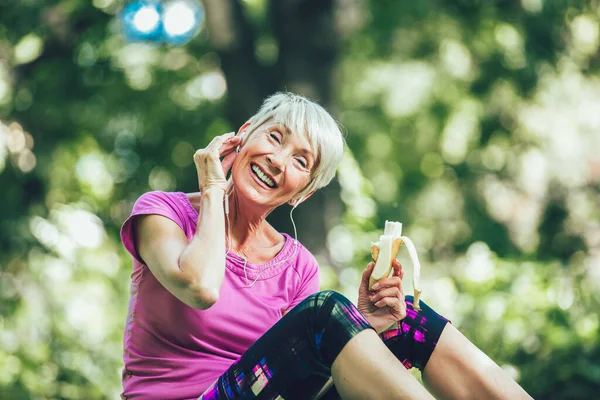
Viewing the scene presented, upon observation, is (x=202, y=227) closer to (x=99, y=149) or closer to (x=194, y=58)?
(x=99, y=149)

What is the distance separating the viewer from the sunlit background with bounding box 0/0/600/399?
179 inches

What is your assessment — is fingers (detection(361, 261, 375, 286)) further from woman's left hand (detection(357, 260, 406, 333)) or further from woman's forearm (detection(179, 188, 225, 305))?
woman's forearm (detection(179, 188, 225, 305))

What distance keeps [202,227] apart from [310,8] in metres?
4.31

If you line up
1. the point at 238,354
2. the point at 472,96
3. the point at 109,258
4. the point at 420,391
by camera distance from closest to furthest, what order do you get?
1. the point at 420,391
2. the point at 238,354
3. the point at 109,258
4. the point at 472,96

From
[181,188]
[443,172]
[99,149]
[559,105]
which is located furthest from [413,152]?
[99,149]

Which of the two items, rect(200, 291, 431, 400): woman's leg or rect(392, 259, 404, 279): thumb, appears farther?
rect(392, 259, 404, 279): thumb

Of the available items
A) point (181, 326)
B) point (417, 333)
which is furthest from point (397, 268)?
point (181, 326)

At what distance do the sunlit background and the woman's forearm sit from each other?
2.21 meters

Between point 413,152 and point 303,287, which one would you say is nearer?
point 303,287

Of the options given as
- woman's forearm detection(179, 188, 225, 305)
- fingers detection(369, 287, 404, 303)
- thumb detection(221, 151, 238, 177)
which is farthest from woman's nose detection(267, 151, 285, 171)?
fingers detection(369, 287, 404, 303)

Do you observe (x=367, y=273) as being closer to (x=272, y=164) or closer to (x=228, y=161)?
(x=272, y=164)

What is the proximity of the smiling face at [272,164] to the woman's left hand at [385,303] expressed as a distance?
372 mm

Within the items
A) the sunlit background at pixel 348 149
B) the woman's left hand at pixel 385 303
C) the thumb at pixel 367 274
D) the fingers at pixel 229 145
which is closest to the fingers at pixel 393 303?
the woman's left hand at pixel 385 303

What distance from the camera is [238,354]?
246cm
